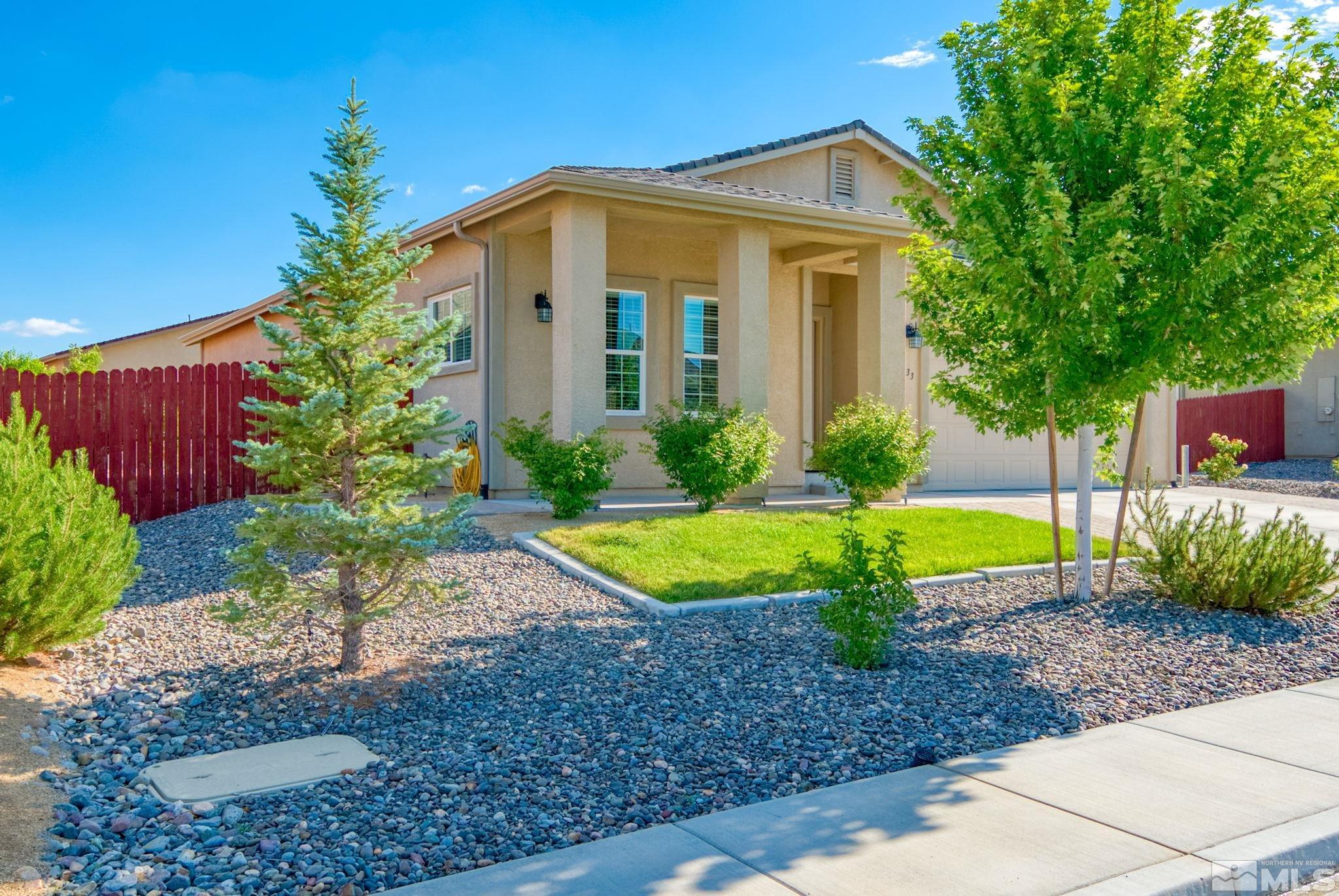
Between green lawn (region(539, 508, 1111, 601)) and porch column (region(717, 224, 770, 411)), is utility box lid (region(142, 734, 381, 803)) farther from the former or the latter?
porch column (region(717, 224, 770, 411))

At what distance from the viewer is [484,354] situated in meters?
12.0

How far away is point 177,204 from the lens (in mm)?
19547

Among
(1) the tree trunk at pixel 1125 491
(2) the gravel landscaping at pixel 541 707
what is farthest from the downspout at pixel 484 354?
(1) the tree trunk at pixel 1125 491

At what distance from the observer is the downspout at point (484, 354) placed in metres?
12.0

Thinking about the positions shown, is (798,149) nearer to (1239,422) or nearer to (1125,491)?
(1125,491)

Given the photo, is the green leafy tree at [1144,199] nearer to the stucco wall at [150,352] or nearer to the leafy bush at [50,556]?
the leafy bush at [50,556]

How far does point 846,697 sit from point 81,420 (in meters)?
9.72

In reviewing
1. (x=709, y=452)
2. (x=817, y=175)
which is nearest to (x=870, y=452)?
(x=709, y=452)

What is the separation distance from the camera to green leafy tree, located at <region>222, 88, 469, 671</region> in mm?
4992

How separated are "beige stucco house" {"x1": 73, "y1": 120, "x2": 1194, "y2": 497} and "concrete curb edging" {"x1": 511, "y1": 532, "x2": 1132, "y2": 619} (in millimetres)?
2334

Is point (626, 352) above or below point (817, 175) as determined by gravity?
below

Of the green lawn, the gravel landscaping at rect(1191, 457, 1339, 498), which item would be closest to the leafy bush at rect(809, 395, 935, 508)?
the green lawn

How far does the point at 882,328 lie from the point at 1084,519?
572 centimetres

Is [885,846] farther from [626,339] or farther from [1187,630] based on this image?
[626,339]
